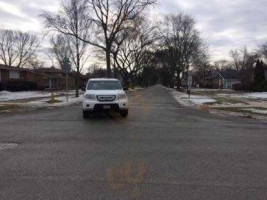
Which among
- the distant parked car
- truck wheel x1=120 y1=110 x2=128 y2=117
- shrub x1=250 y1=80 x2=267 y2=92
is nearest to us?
the distant parked car

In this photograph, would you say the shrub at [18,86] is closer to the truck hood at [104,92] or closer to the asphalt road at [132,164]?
the truck hood at [104,92]

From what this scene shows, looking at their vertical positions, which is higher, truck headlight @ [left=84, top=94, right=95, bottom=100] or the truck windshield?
the truck windshield

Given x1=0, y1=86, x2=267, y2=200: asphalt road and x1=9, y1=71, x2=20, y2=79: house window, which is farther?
x1=9, y1=71, x2=20, y2=79: house window

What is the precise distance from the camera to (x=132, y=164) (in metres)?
8.53

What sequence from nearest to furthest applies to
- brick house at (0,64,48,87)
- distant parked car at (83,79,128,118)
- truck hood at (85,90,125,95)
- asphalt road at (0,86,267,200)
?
1. asphalt road at (0,86,267,200)
2. distant parked car at (83,79,128,118)
3. truck hood at (85,90,125,95)
4. brick house at (0,64,48,87)

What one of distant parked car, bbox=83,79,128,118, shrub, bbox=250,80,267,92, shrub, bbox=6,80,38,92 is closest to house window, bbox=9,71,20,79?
shrub, bbox=6,80,38,92

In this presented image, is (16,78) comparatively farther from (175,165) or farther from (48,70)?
(175,165)

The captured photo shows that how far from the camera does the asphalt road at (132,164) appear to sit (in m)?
6.47

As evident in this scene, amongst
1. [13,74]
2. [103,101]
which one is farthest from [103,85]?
Result: [13,74]

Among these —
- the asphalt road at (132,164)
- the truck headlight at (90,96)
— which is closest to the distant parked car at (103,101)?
the truck headlight at (90,96)

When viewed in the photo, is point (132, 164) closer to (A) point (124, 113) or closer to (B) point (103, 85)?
(A) point (124, 113)

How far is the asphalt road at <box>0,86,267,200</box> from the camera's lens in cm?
647

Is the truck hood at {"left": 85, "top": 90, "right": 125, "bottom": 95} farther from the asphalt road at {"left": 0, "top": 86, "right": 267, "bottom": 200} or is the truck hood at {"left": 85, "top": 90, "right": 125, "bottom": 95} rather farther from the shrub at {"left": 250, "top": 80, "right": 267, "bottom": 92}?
the shrub at {"left": 250, "top": 80, "right": 267, "bottom": 92}

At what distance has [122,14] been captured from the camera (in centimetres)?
5816
